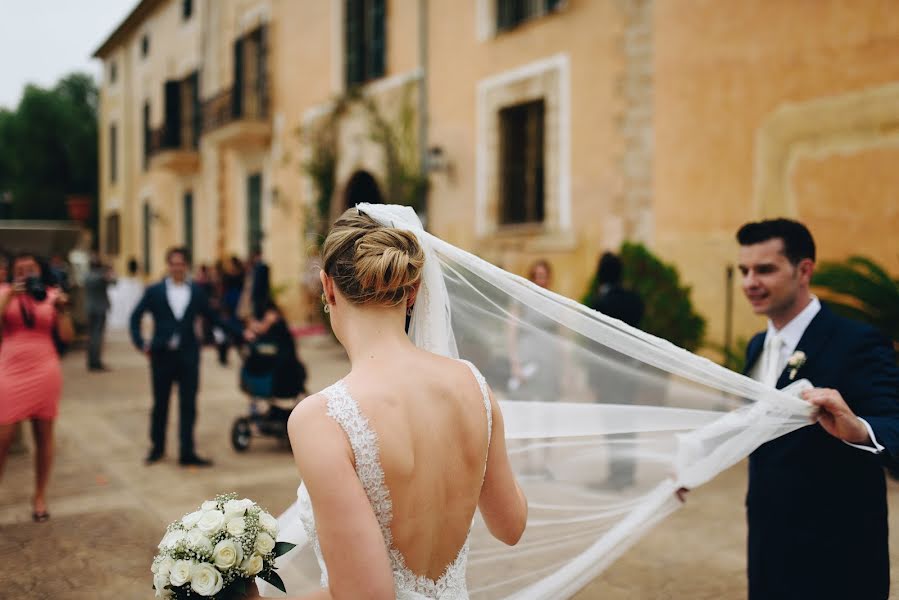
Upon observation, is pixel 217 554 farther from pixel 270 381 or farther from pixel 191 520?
pixel 270 381

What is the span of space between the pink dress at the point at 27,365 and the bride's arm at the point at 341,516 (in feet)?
13.8

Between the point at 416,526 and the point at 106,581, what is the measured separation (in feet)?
9.92

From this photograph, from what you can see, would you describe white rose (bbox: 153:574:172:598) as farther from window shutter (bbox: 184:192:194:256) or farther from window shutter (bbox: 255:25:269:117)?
window shutter (bbox: 184:192:194:256)

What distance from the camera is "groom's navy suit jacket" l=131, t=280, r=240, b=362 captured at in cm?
662

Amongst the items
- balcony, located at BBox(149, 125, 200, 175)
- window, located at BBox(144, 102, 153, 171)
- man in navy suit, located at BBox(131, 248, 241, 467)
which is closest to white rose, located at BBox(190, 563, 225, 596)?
man in navy suit, located at BBox(131, 248, 241, 467)

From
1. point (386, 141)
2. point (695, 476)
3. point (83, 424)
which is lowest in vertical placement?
point (83, 424)

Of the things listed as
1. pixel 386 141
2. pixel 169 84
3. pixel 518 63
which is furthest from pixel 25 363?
pixel 169 84

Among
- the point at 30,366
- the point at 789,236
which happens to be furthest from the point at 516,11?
the point at 789,236

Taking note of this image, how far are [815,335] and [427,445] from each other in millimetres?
1502

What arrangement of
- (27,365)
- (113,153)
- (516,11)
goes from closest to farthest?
(27,365) → (516,11) → (113,153)

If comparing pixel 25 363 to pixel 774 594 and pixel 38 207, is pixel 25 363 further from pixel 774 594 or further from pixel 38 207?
pixel 38 207

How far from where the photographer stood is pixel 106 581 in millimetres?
4027

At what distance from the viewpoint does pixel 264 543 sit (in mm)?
1926

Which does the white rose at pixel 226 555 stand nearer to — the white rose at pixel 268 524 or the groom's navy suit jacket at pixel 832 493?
the white rose at pixel 268 524
